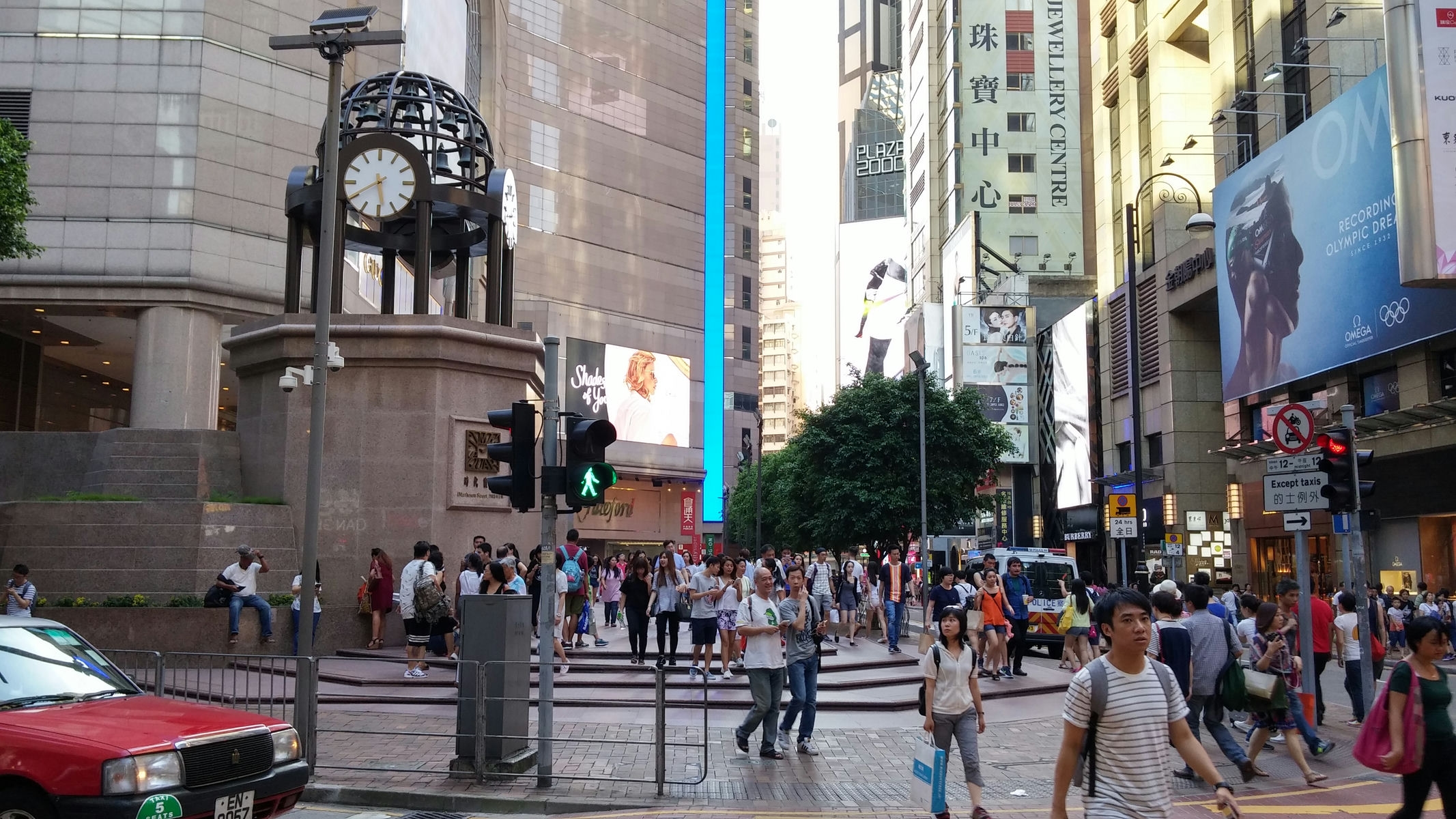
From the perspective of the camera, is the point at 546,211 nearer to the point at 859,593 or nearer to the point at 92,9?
the point at 92,9

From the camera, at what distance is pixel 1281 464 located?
1295 cm

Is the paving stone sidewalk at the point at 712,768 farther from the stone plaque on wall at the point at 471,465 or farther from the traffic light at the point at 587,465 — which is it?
the stone plaque on wall at the point at 471,465

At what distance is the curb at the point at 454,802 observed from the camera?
9273mm

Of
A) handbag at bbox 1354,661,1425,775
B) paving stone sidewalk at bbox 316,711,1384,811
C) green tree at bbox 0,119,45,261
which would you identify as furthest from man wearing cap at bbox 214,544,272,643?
handbag at bbox 1354,661,1425,775

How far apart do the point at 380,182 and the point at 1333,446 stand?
14988mm

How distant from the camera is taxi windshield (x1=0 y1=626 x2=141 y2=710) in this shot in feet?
23.0

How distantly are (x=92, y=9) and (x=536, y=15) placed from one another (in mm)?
30191

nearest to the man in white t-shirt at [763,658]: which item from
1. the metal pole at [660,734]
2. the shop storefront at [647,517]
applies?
the metal pole at [660,734]

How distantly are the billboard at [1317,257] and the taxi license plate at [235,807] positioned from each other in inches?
1065

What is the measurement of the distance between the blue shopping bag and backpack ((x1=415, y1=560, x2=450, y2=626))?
897 cm

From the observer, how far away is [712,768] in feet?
35.7

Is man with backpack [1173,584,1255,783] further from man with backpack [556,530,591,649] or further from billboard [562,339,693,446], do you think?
billboard [562,339,693,446]

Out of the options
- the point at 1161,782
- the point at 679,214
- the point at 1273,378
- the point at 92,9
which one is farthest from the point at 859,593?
the point at 679,214

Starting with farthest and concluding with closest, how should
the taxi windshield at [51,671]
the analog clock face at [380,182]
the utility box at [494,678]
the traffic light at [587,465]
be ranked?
the analog clock face at [380,182]
the utility box at [494,678]
the traffic light at [587,465]
the taxi windshield at [51,671]
